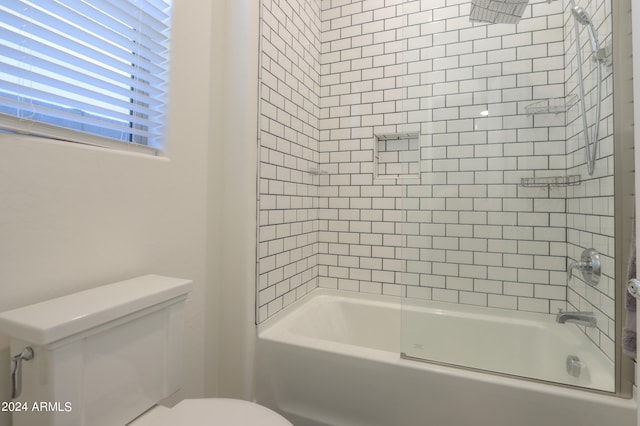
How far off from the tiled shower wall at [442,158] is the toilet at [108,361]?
616 millimetres

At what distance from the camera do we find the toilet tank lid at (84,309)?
74cm

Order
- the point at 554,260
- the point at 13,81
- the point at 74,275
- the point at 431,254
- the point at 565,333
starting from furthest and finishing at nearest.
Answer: the point at 431,254 → the point at 554,260 → the point at 565,333 → the point at 74,275 → the point at 13,81

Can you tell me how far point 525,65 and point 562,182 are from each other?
707mm

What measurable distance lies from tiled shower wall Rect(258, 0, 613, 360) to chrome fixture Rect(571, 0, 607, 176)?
4.5 inches

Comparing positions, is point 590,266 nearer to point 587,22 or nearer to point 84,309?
point 587,22

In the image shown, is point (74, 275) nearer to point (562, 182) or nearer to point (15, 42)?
point (15, 42)

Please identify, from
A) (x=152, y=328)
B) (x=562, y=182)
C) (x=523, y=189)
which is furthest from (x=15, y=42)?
(x=562, y=182)

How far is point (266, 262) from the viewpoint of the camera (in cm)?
169

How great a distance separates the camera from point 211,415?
3.31ft

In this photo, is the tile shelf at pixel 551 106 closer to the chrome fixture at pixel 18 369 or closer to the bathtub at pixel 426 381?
the bathtub at pixel 426 381

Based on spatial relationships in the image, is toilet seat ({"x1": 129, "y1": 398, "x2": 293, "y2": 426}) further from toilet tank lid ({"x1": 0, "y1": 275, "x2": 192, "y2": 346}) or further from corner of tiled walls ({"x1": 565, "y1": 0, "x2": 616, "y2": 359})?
corner of tiled walls ({"x1": 565, "y1": 0, "x2": 616, "y2": 359})

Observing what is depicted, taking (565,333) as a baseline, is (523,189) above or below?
above

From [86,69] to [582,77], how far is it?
7.08 feet

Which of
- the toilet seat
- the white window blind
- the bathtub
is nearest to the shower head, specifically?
the bathtub
